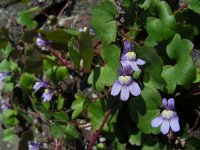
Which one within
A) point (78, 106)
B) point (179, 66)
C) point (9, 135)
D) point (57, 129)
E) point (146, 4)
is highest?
point (146, 4)

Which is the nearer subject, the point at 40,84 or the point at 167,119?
the point at 167,119

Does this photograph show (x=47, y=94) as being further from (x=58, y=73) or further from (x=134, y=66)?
(x=134, y=66)

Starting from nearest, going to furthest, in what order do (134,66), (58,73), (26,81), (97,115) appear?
(134,66) → (97,115) → (58,73) → (26,81)

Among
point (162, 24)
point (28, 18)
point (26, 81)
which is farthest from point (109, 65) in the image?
point (28, 18)

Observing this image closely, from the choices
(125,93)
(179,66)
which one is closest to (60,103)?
(125,93)

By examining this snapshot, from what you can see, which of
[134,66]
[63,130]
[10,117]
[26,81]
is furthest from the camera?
[10,117]

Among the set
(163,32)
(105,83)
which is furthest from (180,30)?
(105,83)

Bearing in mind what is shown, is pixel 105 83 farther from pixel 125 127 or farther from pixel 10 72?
pixel 10 72

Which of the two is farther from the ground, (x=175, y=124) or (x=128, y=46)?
(x=128, y=46)

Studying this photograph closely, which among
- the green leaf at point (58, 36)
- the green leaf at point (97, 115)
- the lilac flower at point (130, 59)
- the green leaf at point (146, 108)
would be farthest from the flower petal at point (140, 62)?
the green leaf at point (58, 36)
